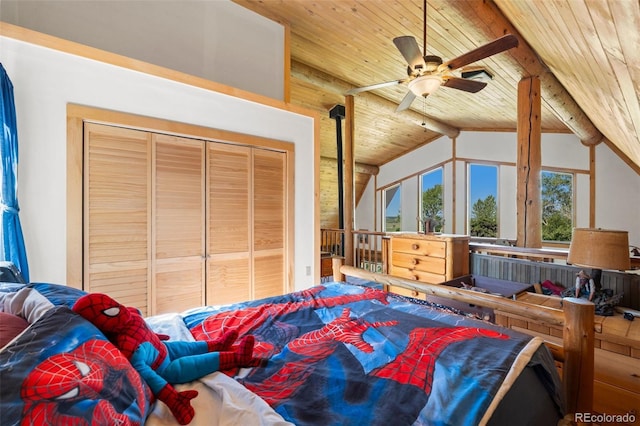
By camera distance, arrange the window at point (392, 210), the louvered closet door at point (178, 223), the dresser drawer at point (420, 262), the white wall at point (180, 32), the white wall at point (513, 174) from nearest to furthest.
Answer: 1. the white wall at point (180, 32)
2. the louvered closet door at point (178, 223)
3. the dresser drawer at point (420, 262)
4. the white wall at point (513, 174)
5. the window at point (392, 210)

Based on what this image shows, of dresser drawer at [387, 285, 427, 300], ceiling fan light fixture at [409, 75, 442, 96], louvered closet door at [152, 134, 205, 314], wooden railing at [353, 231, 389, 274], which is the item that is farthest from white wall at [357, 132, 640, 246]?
louvered closet door at [152, 134, 205, 314]

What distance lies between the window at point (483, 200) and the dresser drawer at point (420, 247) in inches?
158

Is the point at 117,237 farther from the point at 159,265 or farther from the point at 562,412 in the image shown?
the point at 562,412

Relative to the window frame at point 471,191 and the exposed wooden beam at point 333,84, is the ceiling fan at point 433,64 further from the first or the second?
the window frame at point 471,191

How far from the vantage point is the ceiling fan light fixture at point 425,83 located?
92.8 inches

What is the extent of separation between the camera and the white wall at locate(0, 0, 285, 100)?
7.10 feet

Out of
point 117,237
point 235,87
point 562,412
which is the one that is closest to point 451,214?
point 235,87

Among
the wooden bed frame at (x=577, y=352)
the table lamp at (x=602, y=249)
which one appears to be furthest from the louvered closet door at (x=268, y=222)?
the table lamp at (x=602, y=249)

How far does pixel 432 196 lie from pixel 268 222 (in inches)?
217

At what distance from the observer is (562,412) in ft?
3.83

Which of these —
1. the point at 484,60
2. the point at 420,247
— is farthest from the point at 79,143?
the point at 484,60

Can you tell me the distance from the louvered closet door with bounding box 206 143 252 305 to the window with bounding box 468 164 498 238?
18.9 ft

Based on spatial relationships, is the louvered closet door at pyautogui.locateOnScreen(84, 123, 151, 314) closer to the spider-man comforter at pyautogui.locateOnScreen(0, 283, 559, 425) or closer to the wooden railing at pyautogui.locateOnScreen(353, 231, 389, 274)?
the spider-man comforter at pyautogui.locateOnScreen(0, 283, 559, 425)

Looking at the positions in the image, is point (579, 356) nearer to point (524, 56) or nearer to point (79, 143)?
point (524, 56)
